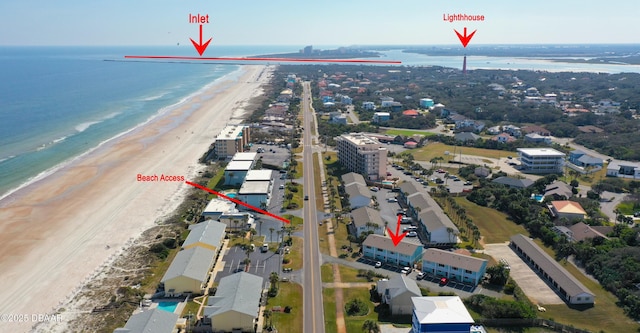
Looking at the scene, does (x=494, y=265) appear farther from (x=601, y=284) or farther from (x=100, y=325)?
(x=100, y=325)

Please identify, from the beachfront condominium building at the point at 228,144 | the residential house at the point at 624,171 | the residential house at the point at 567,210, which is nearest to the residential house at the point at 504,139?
the residential house at the point at 624,171

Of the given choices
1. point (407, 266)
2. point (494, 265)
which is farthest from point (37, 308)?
point (494, 265)

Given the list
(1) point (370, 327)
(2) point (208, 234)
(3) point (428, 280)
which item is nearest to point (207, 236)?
(2) point (208, 234)

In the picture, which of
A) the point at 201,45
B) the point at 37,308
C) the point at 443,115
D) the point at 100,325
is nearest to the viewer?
the point at 100,325

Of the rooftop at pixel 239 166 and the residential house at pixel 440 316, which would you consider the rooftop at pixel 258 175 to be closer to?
the rooftop at pixel 239 166

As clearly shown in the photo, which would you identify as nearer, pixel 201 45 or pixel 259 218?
pixel 201 45

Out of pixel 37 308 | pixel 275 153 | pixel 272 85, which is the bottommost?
pixel 37 308

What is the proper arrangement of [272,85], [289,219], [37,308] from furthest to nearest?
1. [272,85]
2. [289,219]
3. [37,308]

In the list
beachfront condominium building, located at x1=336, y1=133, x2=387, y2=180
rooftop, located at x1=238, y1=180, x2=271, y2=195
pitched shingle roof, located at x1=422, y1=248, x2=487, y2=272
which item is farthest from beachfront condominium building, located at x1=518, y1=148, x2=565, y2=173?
rooftop, located at x1=238, y1=180, x2=271, y2=195
